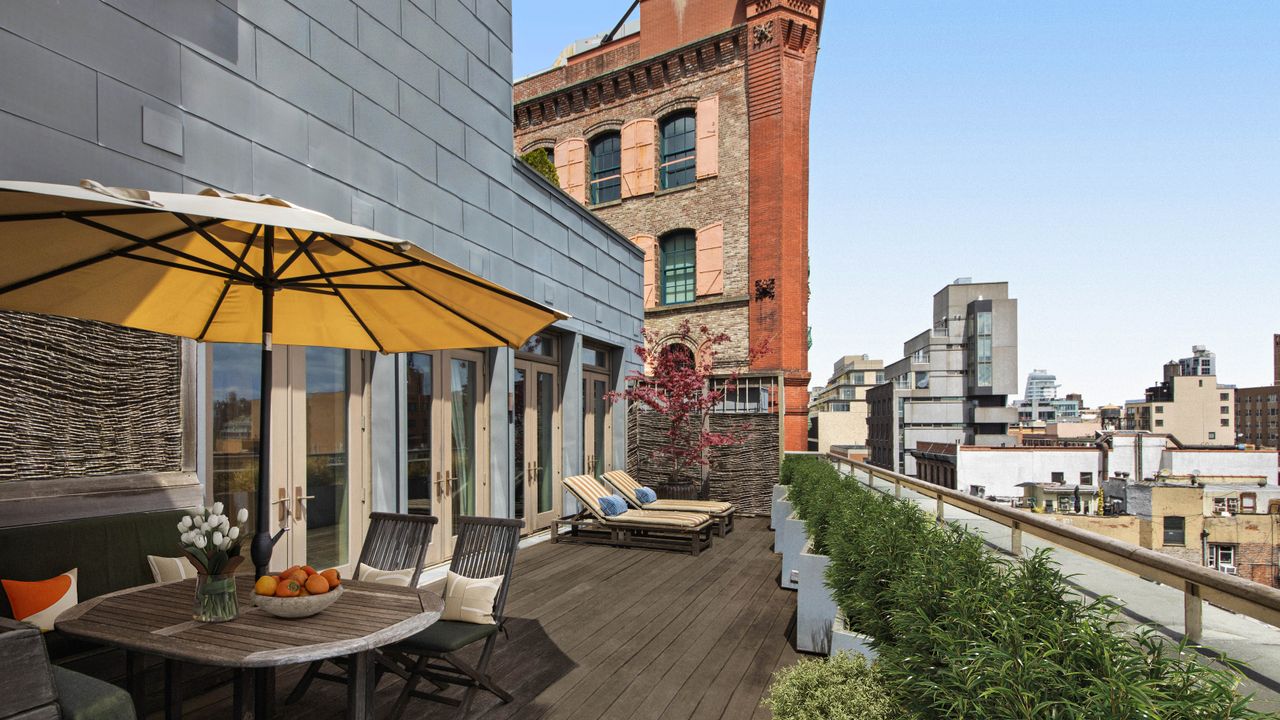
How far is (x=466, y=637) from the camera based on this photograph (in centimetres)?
310

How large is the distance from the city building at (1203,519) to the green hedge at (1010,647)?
23175mm

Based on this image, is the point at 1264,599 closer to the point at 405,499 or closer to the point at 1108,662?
the point at 1108,662

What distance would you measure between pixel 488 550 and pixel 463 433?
3335 mm

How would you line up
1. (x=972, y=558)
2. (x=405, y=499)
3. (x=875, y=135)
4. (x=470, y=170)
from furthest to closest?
(x=875, y=135)
(x=470, y=170)
(x=405, y=499)
(x=972, y=558)

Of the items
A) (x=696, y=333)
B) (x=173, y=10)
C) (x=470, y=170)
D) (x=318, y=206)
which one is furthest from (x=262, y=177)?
(x=696, y=333)

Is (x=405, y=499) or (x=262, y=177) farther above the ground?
(x=262, y=177)

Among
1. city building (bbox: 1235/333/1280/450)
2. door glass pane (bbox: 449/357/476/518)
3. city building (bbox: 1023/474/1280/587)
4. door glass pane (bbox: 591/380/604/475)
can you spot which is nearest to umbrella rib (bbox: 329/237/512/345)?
door glass pane (bbox: 449/357/476/518)

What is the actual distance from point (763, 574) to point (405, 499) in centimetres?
349

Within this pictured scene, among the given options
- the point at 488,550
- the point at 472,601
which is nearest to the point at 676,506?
the point at 488,550

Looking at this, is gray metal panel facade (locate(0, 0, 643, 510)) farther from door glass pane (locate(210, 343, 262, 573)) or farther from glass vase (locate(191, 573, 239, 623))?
glass vase (locate(191, 573, 239, 623))

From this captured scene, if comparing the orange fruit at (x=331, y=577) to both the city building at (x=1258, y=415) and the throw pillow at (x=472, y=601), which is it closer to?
the throw pillow at (x=472, y=601)

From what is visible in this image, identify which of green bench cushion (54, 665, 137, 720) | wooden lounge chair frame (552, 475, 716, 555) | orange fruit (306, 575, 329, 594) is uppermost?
orange fruit (306, 575, 329, 594)

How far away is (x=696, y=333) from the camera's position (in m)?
16.9

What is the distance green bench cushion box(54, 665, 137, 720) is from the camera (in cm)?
179
